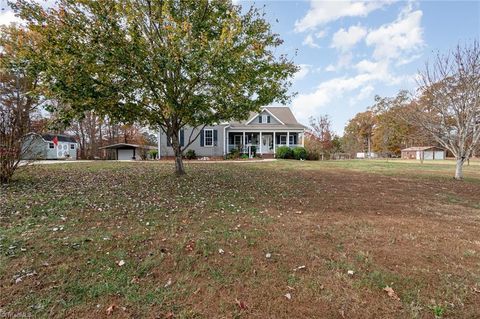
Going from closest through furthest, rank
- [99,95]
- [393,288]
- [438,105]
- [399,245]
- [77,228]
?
[393,288] → [399,245] → [77,228] → [99,95] → [438,105]

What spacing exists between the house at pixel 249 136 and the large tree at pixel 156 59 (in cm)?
1624

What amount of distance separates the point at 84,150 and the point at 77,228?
127ft

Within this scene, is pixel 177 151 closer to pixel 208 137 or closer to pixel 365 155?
pixel 208 137

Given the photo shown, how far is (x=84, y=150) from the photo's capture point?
37156mm

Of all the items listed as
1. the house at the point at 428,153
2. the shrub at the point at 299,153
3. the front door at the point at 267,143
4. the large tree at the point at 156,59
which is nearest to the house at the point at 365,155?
the house at the point at 428,153

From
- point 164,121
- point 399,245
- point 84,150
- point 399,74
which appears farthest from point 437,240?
point 84,150

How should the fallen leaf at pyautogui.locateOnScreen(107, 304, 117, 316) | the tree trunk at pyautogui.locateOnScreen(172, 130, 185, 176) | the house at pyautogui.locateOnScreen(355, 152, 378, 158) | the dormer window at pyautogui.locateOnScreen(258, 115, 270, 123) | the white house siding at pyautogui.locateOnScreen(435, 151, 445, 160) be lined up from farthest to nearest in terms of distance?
the house at pyautogui.locateOnScreen(355, 152, 378, 158), the white house siding at pyautogui.locateOnScreen(435, 151, 445, 160), the dormer window at pyautogui.locateOnScreen(258, 115, 270, 123), the tree trunk at pyautogui.locateOnScreen(172, 130, 185, 176), the fallen leaf at pyautogui.locateOnScreen(107, 304, 117, 316)

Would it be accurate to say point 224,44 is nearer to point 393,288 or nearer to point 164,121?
point 164,121

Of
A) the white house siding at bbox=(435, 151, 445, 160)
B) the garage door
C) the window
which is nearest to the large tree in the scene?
the window

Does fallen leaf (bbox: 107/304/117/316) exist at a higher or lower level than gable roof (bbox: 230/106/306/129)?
lower

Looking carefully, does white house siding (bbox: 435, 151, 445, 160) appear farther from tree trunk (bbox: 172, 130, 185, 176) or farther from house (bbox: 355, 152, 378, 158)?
tree trunk (bbox: 172, 130, 185, 176)

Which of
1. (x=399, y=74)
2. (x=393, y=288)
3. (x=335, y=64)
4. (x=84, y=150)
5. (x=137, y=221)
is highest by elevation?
(x=335, y=64)

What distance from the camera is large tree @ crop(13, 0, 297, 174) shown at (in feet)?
21.8

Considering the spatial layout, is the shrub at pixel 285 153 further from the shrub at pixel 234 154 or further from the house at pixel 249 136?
the shrub at pixel 234 154
